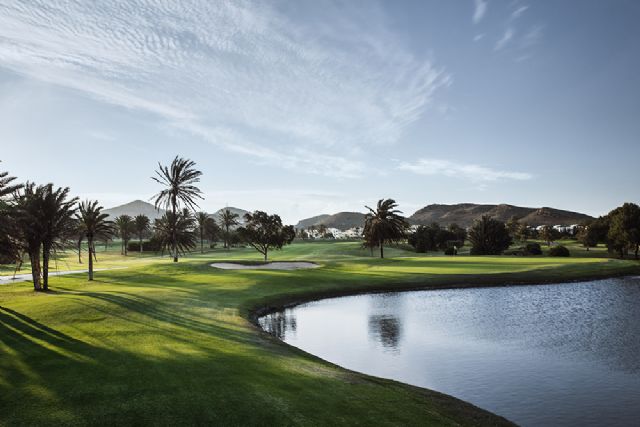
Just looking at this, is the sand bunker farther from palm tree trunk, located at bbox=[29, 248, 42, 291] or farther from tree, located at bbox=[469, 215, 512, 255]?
tree, located at bbox=[469, 215, 512, 255]

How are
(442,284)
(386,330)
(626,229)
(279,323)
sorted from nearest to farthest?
(386,330)
(279,323)
(442,284)
(626,229)

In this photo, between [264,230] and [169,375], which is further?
[264,230]

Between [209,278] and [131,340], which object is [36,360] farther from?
[209,278]

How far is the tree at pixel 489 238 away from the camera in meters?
111

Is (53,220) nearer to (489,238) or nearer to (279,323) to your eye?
(279,323)

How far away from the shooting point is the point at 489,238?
112m

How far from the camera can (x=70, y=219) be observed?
126ft

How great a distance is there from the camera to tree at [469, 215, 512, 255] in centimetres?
11144

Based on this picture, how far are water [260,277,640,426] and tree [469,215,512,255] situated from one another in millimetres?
67132

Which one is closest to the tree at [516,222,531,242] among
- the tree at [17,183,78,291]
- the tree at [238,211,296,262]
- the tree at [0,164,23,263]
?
the tree at [238,211,296,262]

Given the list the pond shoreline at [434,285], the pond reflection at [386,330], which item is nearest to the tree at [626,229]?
the pond shoreline at [434,285]

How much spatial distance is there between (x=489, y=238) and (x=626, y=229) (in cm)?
3030

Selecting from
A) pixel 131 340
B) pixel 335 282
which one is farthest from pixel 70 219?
pixel 335 282

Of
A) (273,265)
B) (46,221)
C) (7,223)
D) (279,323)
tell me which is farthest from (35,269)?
(273,265)
